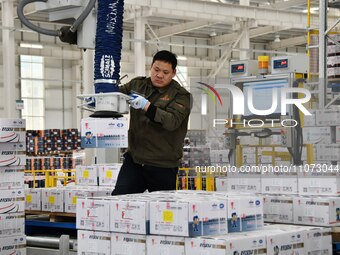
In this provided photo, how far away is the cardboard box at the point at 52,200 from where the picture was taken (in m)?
7.41

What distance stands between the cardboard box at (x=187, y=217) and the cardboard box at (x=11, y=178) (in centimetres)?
290

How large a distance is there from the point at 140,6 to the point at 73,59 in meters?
7.76

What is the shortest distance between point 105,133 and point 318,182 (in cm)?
777

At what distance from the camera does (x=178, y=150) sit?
5125 millimetres

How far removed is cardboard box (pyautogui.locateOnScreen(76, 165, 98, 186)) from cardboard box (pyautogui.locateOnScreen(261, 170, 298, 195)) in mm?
3233

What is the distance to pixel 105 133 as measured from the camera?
495 inches

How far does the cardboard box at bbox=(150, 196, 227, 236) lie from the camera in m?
3.91

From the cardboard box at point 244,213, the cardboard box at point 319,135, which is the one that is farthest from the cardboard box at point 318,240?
the cardboard box at point 319,135

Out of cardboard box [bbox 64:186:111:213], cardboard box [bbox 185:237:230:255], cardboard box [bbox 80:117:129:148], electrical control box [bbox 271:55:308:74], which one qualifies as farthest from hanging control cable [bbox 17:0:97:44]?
cardboard box [bbox 80:117:129:148]

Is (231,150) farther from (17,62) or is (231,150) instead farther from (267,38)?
(267,38)

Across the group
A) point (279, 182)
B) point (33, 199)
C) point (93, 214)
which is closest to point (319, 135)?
point (279, 182)

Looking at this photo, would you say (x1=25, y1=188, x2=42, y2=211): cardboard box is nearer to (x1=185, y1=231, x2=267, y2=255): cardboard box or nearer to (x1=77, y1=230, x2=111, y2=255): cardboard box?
(x1=77, y1=230, x2=111, y2=255): cardboard box

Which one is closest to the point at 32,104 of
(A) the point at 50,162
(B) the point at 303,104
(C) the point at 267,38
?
(A) the point at 50,162

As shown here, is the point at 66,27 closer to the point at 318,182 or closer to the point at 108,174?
the point at 318,182
